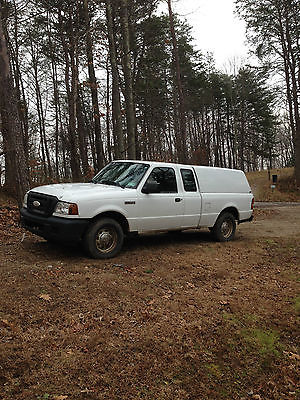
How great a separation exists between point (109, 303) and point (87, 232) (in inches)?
69.5

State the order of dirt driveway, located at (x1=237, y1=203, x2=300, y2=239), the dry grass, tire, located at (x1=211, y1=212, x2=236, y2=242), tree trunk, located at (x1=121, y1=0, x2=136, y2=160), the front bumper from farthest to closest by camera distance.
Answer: the dry grass → tree trunk, located at (x1=121, y1=0, x2=136, y2=160) → dirt driveway, located at (x1=237, y1=203, x2=300, y2=239) → tire, located at (x1=211, y1=212, x2=236, y2=242) → the front bumper

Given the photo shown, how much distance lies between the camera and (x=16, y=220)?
30.4 feet

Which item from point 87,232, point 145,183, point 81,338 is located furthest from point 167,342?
point 145,183

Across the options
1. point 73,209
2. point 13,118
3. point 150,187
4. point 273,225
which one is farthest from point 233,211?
point 13,118

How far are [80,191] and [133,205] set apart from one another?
110cm

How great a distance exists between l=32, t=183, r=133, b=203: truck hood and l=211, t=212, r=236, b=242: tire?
2979 millimetres

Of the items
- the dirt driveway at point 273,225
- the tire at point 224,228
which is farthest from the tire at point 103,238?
the dirt driveway at point 273,225

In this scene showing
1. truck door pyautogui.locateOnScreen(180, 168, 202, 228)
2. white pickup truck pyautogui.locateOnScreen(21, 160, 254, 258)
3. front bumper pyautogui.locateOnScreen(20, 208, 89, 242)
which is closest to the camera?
front bumper pyautogui.locateOnScreen(20, 208, 89, 242)

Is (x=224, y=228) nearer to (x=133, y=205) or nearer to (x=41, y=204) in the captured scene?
(x=133, y=205)

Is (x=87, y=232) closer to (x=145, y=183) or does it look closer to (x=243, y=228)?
(x=145, y=183)

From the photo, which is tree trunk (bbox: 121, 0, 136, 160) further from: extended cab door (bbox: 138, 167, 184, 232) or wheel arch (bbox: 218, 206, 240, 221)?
extended cab door (bbox: 138, 167, 184, 232)

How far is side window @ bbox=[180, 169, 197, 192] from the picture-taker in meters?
7.66

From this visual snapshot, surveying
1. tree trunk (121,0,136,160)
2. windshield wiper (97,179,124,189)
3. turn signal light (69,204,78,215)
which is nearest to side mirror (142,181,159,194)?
windshield wiper (97,179,124,189)

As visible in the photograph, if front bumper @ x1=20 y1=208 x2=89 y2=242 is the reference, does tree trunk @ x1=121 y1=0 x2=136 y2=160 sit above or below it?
above
